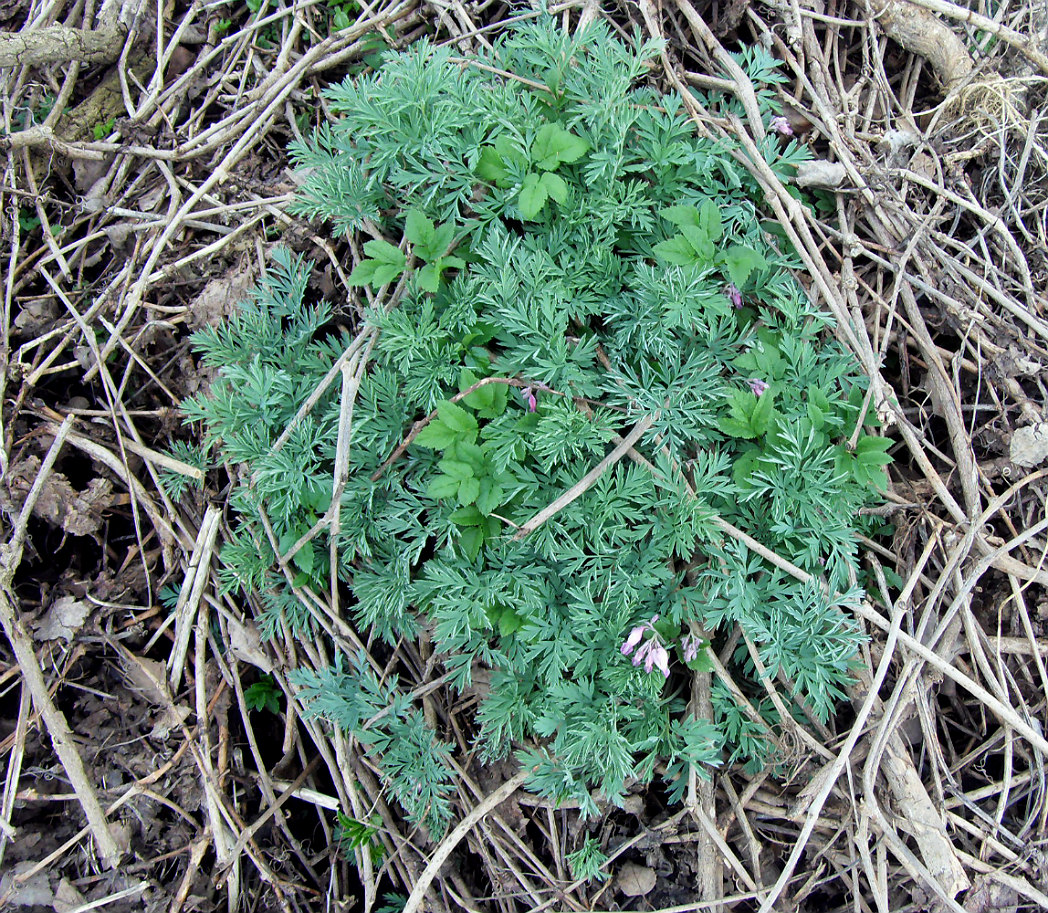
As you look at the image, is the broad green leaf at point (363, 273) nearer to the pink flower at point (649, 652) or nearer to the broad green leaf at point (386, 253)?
the broad green leaf at point (386, 253)

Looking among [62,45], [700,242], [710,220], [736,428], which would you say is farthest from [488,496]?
[62,45]

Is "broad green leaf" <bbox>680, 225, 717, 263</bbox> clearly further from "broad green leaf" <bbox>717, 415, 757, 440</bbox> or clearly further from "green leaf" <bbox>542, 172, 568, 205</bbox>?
"broad green leaf" <bbox>717, 415, 757, 440</bbox>

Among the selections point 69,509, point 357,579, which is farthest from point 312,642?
point 69,509

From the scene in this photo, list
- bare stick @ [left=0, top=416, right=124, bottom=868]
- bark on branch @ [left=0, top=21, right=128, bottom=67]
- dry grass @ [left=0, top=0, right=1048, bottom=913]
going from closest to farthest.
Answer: dry grass @ [left=0, top=0, right=1048, bottom=913] → bare stick @ [left=0, top=416, right=124, bottom=868] → bark on branch @ [left=0, top=21, right=128, bottom=67]

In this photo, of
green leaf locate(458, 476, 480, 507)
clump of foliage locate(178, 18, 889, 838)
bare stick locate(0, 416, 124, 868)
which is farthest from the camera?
bare stick locate(0, 416, 124, 868)

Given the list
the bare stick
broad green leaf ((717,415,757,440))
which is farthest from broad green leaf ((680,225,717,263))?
the bare stick

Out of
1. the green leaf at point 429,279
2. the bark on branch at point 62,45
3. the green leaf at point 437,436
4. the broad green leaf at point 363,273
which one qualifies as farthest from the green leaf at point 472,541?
the bark on branch at point 62,45

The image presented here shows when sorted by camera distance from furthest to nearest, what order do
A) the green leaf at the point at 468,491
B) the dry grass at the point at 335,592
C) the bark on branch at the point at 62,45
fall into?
the bark on branch at the point at 62,45 → the dry grass at the point at 335,592 → the green leaf at the point at 468,491

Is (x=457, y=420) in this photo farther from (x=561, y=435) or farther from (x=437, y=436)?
(x=561, y=435)
